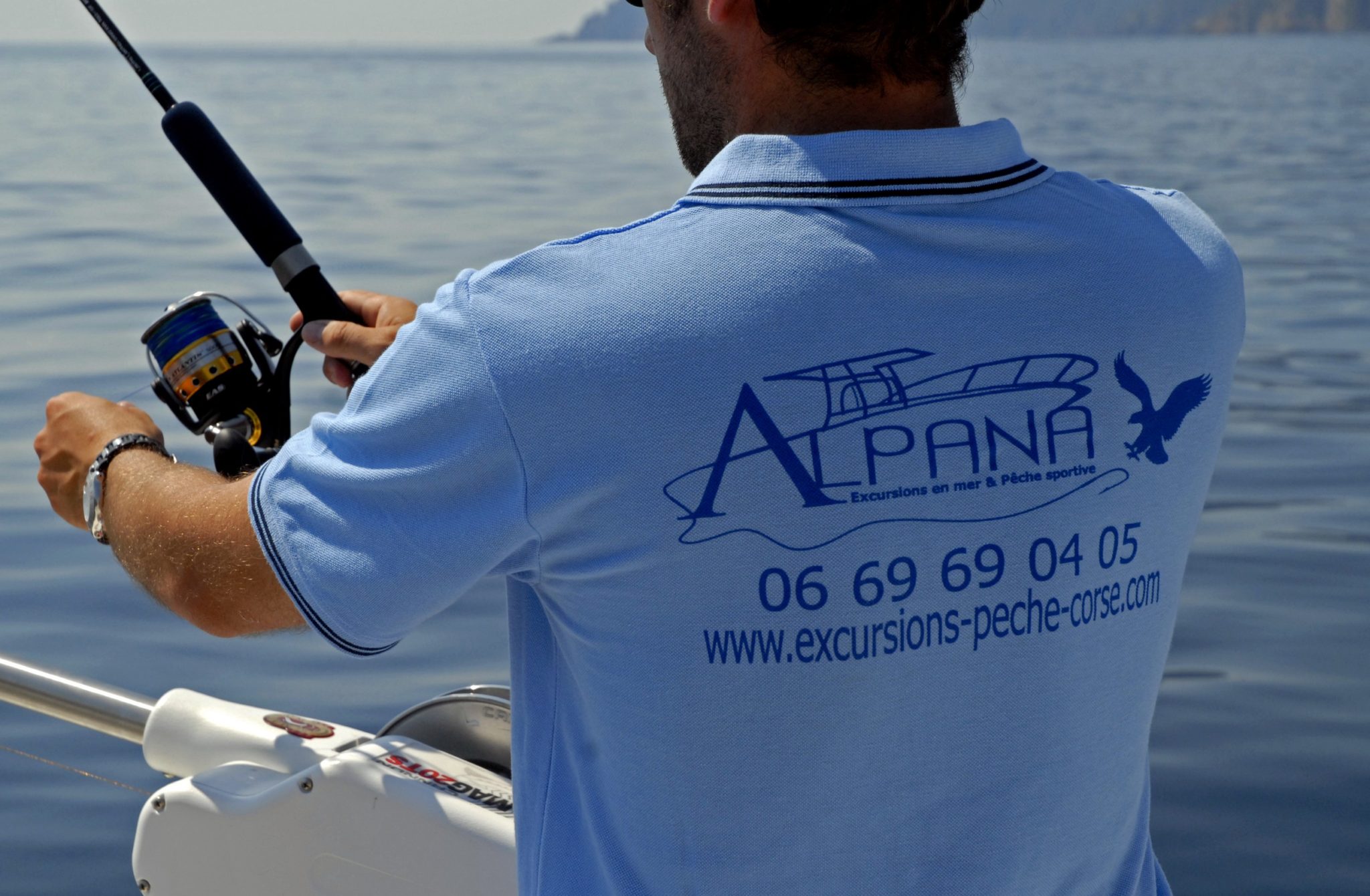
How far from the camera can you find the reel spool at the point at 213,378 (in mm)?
1816

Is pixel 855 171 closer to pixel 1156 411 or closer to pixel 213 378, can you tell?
pixel 1156 411

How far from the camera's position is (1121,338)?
107cm

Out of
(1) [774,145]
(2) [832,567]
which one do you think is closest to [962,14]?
(1) [774,145]

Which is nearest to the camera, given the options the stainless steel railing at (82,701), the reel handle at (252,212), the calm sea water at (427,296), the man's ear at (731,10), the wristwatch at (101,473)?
the man's ear at (731,10)

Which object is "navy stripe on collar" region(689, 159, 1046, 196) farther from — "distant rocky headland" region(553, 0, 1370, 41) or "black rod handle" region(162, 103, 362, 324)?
"distant rocky headland" region(553, 0, 1370, 41)

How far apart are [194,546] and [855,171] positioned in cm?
57

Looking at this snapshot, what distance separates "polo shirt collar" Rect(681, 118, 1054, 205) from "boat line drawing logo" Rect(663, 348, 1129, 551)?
0.12 m

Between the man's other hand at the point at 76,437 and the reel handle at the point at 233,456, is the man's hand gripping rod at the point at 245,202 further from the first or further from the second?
the man's other hand at the point at 76,437

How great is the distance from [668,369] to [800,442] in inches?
4.0

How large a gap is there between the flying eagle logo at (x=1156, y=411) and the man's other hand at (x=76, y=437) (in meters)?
0.84

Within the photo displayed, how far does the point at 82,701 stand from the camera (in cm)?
197

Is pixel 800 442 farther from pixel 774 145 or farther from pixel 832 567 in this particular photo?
pixel 774 145

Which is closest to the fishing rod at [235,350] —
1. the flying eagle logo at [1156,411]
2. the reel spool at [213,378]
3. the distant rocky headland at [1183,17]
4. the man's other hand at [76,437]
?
the reel spool at [213,378]

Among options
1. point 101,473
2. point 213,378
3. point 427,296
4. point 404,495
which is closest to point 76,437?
point 101,473
